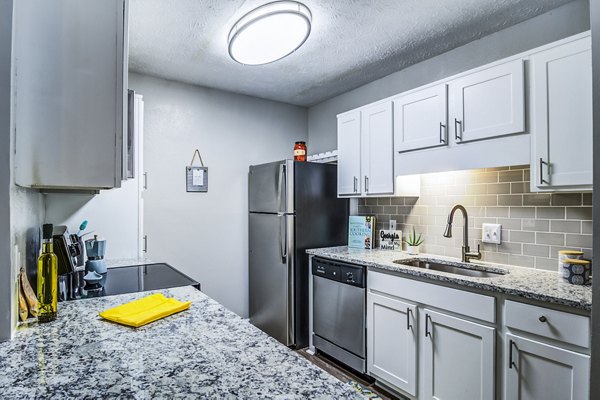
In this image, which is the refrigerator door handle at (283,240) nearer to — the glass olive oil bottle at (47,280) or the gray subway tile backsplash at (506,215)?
the gray subway tile backsplash at (506,215)

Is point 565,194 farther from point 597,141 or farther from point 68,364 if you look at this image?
point 68,364

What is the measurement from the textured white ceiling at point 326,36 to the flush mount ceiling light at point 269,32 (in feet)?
0.30

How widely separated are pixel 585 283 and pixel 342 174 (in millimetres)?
1841

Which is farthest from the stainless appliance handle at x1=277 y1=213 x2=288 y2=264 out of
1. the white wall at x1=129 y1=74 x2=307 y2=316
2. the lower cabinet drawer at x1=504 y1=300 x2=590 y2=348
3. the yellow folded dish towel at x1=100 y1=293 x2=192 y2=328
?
the lower cabinet drawer at x1=504 y1=300 x2=590 y2=348

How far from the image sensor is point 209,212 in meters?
3.41

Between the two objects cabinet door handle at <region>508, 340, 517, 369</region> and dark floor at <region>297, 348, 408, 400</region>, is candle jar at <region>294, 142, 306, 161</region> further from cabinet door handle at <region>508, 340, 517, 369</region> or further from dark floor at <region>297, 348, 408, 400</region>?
cabinet door handle at <region>508, 340, 517, 369</region>

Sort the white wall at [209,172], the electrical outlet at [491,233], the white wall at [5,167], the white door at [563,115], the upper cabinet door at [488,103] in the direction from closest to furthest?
the white wall at [5,167], the white door at [563,115], the upper cabinet door at [488,103], the electrical outlet at [491,233], the white wall at [209,172]

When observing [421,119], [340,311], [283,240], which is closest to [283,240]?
[283,240]

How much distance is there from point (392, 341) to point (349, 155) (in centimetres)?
153

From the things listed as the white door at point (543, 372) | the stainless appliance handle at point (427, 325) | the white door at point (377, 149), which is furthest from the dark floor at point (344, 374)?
the white door at point (377, 149)

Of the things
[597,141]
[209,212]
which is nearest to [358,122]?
[209,212]

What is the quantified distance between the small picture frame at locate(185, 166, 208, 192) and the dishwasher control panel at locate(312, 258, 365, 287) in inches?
53.3

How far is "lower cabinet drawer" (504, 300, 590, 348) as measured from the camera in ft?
4.66

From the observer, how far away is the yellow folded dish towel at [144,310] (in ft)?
3.76
